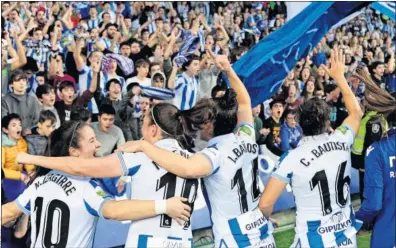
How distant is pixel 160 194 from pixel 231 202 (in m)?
0.68

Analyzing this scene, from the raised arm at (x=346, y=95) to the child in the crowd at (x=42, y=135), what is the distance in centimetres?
298

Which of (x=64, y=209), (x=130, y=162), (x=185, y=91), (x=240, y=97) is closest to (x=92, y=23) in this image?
(x=185, y=91)

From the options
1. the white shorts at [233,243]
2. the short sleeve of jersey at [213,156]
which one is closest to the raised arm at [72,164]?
the short sleeve of jersey at [213,156]

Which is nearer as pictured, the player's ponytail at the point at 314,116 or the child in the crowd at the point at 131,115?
the player's ponytail at the point at 314,116

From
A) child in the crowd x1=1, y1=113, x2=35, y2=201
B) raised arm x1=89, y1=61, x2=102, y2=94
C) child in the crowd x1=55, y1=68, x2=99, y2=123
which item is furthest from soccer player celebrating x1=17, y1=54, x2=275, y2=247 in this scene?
raised arm x1=89, y1=61, x2=102, y2=94

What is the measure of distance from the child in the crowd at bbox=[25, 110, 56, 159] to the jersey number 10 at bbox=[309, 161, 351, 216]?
3.06 m

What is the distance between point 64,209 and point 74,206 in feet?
0.19

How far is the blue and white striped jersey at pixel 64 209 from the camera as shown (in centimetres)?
371

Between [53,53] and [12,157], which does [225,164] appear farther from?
[53,53]

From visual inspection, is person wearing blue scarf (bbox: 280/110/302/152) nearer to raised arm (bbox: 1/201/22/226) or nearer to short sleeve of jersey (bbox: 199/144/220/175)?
short sleeve of jersey (bbox: 199/144/220/175)

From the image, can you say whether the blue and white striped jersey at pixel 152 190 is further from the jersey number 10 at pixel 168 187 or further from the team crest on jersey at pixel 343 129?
the team crest on jersey at pixel 343 129

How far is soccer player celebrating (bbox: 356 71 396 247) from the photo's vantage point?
4.30 meters

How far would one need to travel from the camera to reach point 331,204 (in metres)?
4.36

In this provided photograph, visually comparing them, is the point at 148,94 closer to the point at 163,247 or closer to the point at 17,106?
the point at 17,106
